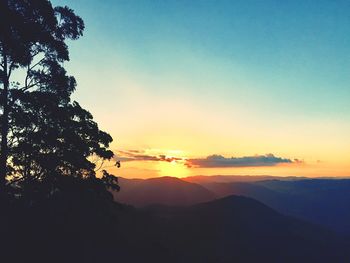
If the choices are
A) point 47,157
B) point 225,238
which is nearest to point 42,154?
point 47,157

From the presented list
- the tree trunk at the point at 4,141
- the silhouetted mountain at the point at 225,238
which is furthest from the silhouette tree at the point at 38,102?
the silhouetted mountain at the point at 225,238

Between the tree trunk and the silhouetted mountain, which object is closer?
the tree trunk

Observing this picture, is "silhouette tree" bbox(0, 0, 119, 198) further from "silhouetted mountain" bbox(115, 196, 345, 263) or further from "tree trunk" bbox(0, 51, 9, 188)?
"silhouetted mountain" bbox(115, 196, 345, 263)

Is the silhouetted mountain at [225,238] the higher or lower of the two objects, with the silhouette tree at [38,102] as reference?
lower

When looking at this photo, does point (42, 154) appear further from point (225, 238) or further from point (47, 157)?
point (225, 238)

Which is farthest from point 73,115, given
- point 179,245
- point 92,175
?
point 179,245

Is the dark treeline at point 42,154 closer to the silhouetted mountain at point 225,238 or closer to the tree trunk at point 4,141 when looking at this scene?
the tree trunk at point 4,141

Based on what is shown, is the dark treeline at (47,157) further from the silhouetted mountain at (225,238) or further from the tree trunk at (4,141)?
the silhouetted mountain at (225,238)

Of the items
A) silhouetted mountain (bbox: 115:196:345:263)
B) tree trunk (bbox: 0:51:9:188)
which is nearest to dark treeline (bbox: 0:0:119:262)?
tree trunk (bbox: 0:51:9:188)

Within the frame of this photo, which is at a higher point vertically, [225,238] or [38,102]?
[38,102]

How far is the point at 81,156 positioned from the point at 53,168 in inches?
137

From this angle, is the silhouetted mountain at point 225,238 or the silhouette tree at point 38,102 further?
the silhouetted mountain at point 225,238

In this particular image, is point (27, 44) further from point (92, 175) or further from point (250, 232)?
point (250, 232)

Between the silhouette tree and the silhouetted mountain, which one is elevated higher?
the silhouette tree
